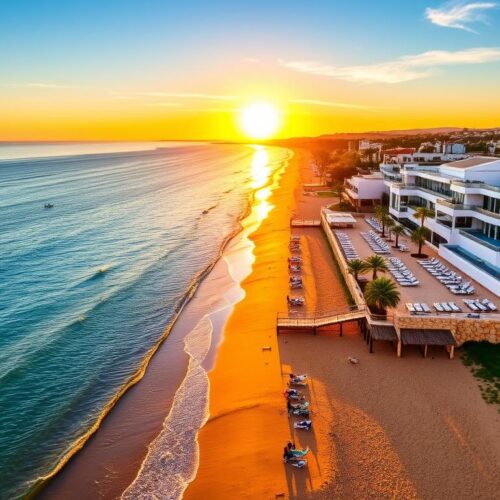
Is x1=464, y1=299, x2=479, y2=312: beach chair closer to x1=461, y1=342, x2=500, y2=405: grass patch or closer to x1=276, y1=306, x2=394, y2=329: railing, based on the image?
x1=461, y1=342, x2=500, y2=405: grass patch

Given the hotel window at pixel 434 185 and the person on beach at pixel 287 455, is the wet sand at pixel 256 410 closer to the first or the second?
the person on beach at pixel 287 455

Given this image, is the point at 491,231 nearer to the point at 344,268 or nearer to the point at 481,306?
the point at 481,306

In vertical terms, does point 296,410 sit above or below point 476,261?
below

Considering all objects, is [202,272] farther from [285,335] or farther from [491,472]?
[491,472]

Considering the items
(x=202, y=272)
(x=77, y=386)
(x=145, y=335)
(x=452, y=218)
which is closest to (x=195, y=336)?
(x=145, y=335)

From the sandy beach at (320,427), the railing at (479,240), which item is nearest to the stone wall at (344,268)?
the sandy beach at (320,427)

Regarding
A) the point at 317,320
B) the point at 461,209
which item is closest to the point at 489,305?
the point at 317,320

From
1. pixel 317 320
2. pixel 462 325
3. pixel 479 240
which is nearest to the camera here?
pixel 462 325
